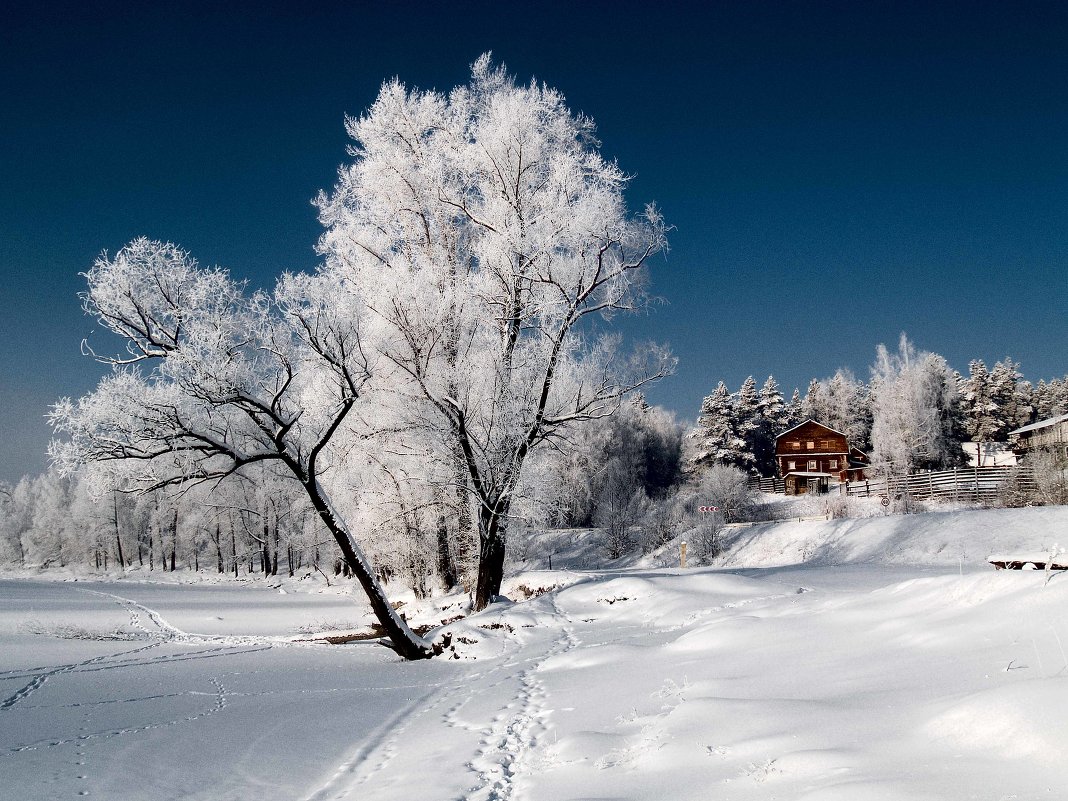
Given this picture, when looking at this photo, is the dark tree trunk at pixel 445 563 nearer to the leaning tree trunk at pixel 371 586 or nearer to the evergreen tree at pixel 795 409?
the leaning tree trunk at pixel 371 586

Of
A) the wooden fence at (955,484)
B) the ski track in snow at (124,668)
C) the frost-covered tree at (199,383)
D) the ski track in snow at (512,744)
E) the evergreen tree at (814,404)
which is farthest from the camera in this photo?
the evergreen tree at (814,404)

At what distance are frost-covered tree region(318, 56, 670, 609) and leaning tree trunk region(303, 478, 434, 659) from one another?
2.71 metres

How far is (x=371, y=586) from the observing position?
41.1 ft

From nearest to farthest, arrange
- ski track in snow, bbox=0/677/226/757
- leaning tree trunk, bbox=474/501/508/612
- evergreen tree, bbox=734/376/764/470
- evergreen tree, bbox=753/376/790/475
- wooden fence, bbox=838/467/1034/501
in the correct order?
ski track in snow, bbox=0/677/226/757 < leaning tree trunk, bbox=474/501/508/612 < wooden fence, bbox=838/467/1034/501 < evergreen tree, bbox=734/376/764/470 < evergreen tree, bbox=753/376/790/475

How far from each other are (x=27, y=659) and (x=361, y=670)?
6249 millimetres

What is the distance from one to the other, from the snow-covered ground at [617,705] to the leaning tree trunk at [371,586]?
0.41 metres

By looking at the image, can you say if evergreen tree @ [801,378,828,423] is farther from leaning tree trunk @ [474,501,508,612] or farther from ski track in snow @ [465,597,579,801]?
ski track in snow @ [465,597,579,801]

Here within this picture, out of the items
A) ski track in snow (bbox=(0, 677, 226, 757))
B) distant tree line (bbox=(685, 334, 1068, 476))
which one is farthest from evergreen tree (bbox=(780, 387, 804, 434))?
ski track in snow (bbox=(0, 677, 226, 757))

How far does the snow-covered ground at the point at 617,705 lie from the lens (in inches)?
145

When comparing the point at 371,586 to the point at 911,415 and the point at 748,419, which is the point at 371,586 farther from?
the point at 748,419

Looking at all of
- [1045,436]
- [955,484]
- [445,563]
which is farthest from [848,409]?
[445,563]

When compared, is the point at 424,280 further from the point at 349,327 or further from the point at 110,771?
the point at 110,771

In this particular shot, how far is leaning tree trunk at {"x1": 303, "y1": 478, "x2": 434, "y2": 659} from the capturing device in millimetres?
12391

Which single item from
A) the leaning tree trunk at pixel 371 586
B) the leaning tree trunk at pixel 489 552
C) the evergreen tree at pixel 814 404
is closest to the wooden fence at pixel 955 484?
the leaning tree trunk at pixel 489 552
